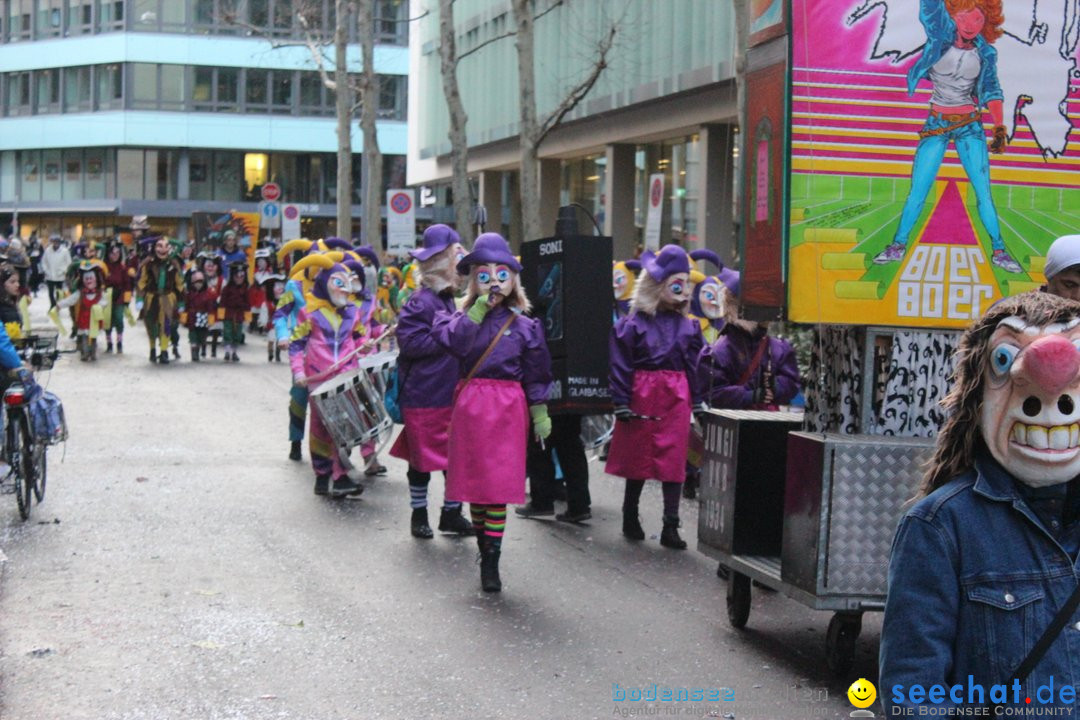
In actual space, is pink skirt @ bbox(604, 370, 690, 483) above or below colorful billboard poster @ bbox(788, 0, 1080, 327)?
below

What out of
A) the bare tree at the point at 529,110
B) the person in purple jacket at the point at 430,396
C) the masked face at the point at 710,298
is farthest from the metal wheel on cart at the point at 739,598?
the bare tree at the point at 529,110

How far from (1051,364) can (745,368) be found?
7.17 m

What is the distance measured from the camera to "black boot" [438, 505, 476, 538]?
10555 millimetres

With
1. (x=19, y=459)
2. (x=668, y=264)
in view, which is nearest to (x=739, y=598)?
(x=668, y=264)

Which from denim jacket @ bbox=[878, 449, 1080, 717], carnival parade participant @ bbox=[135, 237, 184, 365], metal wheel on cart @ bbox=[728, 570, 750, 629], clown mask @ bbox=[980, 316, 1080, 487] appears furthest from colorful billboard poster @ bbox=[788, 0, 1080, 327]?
carnival parade participant @ bbox=[135, 237, 184, 365]

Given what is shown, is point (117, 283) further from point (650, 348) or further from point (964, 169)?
point (964, 169)

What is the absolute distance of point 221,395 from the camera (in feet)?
66.5

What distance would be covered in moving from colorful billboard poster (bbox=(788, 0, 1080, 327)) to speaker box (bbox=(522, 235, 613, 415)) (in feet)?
12.6

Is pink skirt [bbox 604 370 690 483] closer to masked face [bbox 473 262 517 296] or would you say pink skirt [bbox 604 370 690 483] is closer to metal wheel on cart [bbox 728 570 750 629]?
masked face [bbox 473 262 517 296]

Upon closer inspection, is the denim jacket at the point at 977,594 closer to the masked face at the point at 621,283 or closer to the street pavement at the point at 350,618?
the street pavement at the point at 350,618

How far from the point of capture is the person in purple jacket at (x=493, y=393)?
28.3 ft

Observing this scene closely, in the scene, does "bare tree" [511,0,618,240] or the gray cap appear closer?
the gray cap

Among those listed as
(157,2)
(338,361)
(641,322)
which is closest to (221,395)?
(338,361)

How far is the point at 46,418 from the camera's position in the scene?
10.6 metres
